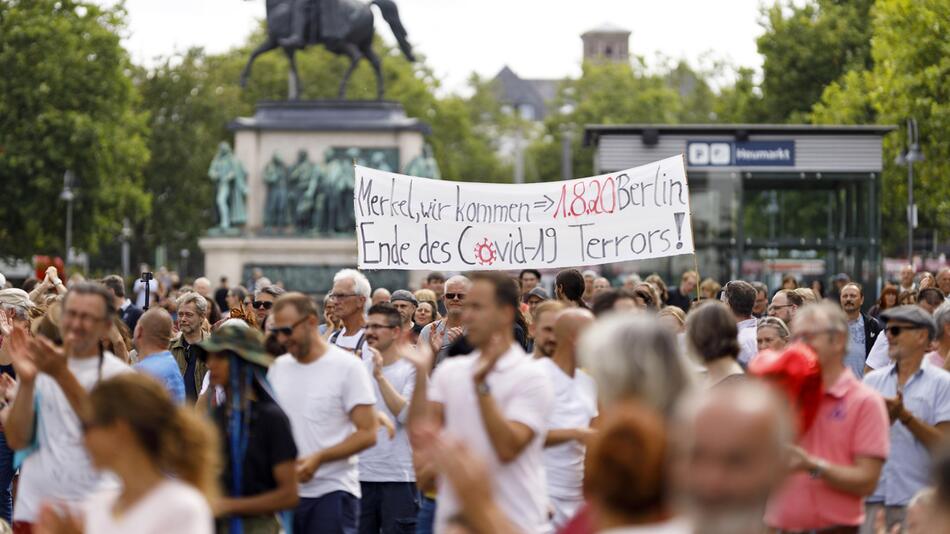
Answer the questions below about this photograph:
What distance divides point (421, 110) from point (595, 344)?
248ft

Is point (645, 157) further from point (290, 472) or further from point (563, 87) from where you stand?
point (563, 87)

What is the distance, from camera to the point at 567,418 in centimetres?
806

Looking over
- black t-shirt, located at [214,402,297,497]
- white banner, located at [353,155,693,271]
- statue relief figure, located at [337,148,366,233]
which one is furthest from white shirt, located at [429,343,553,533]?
statue relief figure, located at [337,148,366,233]

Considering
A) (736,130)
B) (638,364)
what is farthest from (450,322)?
(736,130)

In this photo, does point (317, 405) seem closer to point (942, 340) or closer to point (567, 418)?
point (567, 418)

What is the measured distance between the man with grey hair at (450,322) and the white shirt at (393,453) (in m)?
1.93

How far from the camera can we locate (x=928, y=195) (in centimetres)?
4066

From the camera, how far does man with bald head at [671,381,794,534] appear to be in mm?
3662

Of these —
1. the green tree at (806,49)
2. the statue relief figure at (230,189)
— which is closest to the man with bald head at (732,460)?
the statue relief figure at (230,189)

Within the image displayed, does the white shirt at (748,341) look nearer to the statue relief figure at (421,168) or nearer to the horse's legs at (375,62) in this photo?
the statue relief figure at (421,168)

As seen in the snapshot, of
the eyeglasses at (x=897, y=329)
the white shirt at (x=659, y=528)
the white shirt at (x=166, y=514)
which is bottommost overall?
the white shirt at (x=166, y=514)

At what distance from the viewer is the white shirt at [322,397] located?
8.16 m

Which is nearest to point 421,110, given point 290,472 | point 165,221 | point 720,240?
point 165,221

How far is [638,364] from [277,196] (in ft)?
104
